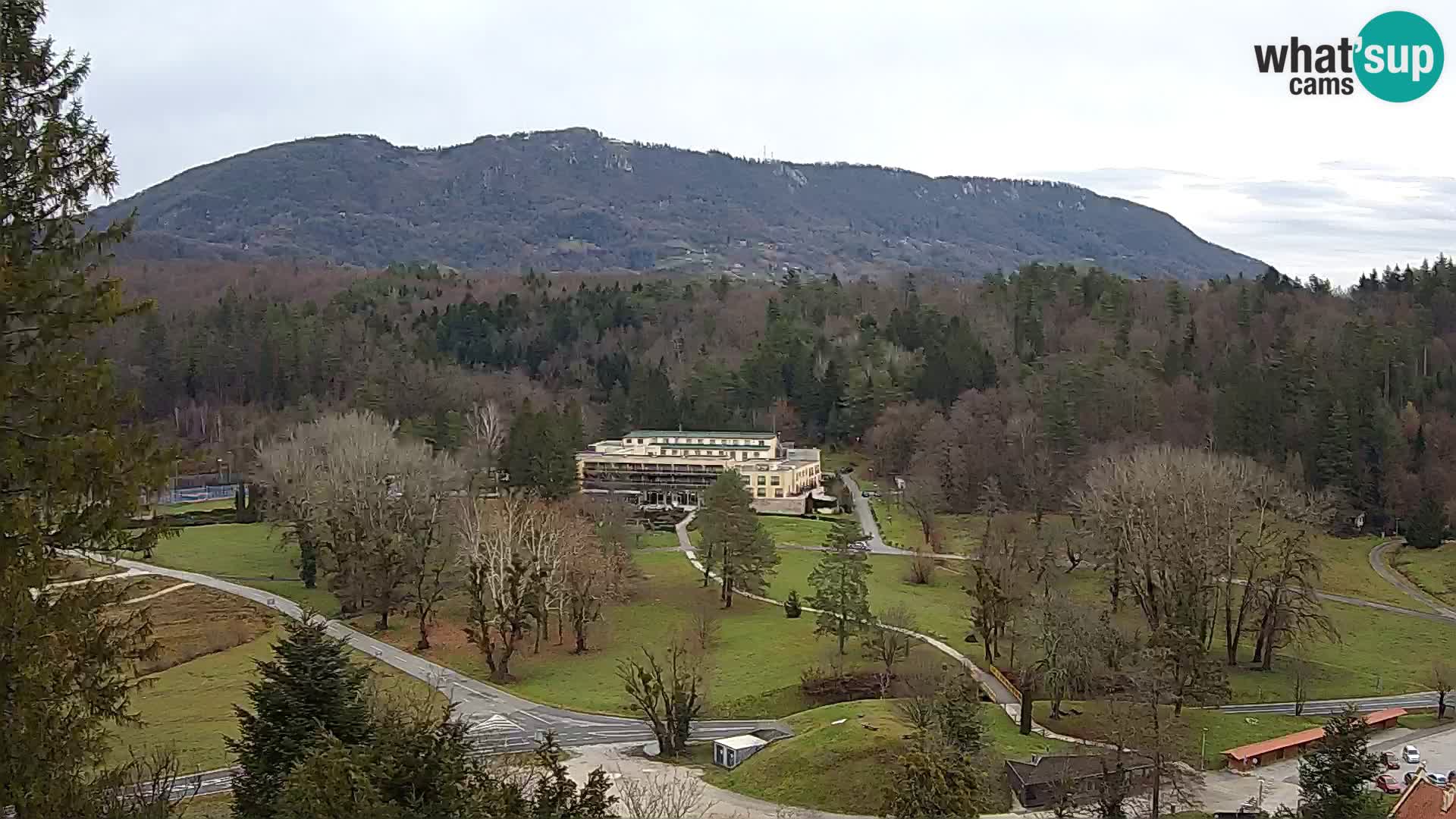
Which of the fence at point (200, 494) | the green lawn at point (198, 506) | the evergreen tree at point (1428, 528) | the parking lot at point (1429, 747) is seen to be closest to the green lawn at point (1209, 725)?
the parking lot at point (1429, 747)

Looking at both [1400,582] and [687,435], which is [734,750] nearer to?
[1400,582]

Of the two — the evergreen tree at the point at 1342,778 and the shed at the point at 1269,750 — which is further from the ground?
the evergreen tree at the point at 1342,778

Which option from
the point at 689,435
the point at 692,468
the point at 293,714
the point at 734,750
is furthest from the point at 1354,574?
the point at 293,714

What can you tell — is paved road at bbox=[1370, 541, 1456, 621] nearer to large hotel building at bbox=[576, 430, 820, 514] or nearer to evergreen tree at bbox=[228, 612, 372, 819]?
large hotel building at bbox=[576, 430, 820, 514]

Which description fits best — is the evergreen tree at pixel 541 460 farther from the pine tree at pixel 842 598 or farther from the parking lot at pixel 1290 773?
the parking lot at pixel 1290 773

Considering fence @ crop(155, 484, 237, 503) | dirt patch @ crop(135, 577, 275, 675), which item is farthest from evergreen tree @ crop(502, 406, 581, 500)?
fence @ crop(155, 484, 237, 503)

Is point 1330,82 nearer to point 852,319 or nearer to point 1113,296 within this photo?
point 1113,296
